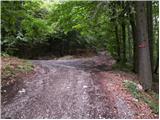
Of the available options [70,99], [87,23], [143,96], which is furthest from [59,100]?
[87,23]

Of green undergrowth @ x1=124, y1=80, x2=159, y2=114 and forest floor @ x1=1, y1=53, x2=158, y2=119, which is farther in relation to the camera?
green undergrowth @ x1=124, y1=80, x2=159, y2=114

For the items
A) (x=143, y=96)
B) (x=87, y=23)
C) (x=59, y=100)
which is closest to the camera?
(x=59, y=100)

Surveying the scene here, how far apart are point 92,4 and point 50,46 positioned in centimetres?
1462

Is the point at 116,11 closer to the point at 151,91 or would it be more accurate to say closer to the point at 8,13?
the point at 151,91

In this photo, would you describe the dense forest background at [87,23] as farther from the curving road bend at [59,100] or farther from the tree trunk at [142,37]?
the curving road bend at [59,100]

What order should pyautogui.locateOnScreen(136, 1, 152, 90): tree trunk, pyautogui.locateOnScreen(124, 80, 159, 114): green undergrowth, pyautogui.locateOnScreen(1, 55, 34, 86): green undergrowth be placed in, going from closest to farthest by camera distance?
pyautogui.locateOnScreen(124, 80, 159, 114): green undergrowth < pyautogui.locateOnScreen(1, 55, 34, 86): green undergrowth < pyautogui.locateOnScreen(136, 1, 152, 90): tree trunk

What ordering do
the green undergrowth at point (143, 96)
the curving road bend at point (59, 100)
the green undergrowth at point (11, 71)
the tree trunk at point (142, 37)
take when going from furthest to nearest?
the tree trunk at point (142, 37)
the green undergrowth at point (11, 71)
the green undergrowth at point (143, 96)
the curving road bend at point (59, 100)

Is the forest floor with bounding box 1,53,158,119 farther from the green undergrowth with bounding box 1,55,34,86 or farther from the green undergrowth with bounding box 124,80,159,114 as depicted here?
the green undergrowth with bounding box 1,55,34,86

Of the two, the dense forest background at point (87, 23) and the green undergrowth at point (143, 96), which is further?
the dense forest background at point (87, 23)

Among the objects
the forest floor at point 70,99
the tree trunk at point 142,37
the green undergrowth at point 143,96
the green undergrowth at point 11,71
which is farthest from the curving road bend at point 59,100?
the tree trunk at point 142,37

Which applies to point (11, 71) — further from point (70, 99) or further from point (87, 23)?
point (87, 23)

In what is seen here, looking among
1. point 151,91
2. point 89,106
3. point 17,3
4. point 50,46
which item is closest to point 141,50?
point 151,91

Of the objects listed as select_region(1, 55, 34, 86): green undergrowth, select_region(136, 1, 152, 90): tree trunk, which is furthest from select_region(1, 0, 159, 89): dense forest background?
select_region(1, 55, 34, 86): green undergrowth

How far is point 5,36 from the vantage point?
55.1 feet
